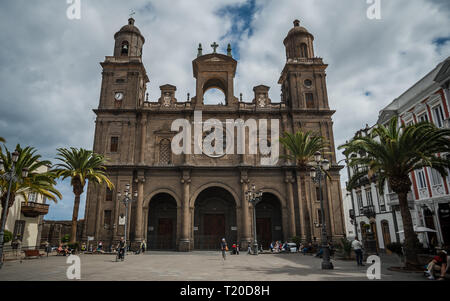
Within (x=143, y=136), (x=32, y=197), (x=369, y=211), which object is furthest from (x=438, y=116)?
(x=32, y=197)

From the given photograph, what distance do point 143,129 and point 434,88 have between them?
28.7 meters

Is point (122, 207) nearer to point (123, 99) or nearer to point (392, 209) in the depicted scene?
point (123, 99)

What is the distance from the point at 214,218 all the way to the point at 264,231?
6088 millimetres

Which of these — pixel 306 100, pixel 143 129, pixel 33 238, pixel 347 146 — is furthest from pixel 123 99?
pixel 347 146

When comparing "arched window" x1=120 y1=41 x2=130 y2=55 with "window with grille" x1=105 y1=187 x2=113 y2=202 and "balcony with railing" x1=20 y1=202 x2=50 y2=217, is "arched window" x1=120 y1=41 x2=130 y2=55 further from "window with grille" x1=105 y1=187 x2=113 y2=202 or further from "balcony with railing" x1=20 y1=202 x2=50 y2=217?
"balcony with railing" x1=20 y1=202 x2=50 y2=217

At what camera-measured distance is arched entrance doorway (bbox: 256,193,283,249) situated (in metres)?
33.0

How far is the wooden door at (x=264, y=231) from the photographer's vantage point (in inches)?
1291

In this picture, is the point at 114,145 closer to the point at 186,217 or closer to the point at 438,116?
the point at 186,217

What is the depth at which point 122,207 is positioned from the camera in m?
30.1

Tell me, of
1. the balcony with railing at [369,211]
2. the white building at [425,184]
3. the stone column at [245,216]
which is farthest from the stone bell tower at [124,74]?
the balcony with railing at [369,211]

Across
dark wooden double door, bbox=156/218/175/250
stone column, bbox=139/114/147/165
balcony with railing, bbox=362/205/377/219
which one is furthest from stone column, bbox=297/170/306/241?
stone column, bbox=139/114/147/165

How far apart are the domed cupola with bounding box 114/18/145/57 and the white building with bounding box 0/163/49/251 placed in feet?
59.8

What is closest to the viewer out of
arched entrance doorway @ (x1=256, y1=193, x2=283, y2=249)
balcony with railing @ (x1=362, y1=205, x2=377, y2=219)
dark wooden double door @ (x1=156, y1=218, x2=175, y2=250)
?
dark wooden double door @ (x1=156, y1=218, x2=175, y2=250)
